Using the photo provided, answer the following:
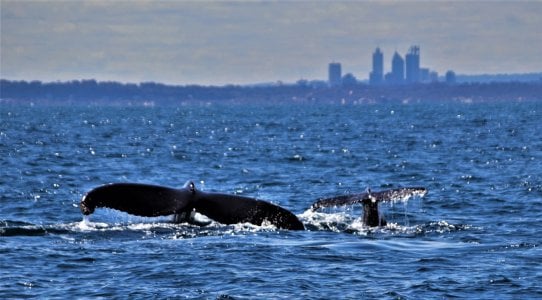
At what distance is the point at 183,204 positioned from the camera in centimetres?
2153

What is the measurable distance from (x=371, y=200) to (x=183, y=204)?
380 centimetres

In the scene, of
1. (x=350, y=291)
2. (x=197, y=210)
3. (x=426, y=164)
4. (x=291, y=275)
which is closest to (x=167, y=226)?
(x=197, y=210)

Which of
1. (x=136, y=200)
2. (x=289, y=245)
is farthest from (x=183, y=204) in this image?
(x=289, y=245)

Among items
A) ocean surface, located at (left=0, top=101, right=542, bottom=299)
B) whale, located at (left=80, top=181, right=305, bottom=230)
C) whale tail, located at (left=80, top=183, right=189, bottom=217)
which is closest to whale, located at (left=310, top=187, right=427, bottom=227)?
ocean surface, located at (left=0, top=101, right=542, bottom=299)

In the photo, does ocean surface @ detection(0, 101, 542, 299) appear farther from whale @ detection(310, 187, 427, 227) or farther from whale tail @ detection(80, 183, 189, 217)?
whale tail @ detection(80, 183, 189, 217)

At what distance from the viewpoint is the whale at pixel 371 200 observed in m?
20.8

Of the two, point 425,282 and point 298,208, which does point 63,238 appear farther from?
point 298,208

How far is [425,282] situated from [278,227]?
5.93 m

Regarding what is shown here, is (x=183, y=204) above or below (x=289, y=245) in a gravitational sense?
above

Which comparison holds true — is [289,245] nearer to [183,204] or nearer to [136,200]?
[183,204]

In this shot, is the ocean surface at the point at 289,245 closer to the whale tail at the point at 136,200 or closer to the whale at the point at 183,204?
the whale at the point at 183,204

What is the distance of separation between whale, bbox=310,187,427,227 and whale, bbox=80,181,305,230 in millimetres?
1309

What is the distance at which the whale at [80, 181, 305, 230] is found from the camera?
2044 centimetres

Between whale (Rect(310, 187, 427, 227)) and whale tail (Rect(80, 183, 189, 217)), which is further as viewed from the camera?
whale (Rect(310, 187, 427, 227))
